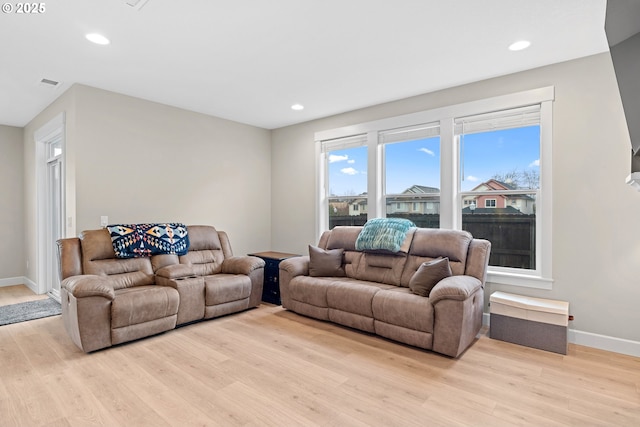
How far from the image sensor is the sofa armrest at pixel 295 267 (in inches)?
159

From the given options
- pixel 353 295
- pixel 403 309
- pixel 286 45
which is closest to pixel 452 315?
pixel 403 309

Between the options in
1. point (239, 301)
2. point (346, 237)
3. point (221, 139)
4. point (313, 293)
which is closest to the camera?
point (313, 293)

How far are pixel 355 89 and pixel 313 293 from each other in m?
2.44

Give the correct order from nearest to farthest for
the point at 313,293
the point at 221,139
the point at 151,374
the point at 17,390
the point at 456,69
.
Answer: the point at 17,390, the point at 151,374, the point at 456,69, the point at 313,293, the point at 221,139

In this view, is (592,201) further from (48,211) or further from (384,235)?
(48,211)

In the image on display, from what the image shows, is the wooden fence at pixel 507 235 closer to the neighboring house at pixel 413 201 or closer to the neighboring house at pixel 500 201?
the neighboring house at pixel 500 201

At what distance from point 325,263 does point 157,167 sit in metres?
2.58

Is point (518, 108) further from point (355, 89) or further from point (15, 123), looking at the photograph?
point (15, 123)

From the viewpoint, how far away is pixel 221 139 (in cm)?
512

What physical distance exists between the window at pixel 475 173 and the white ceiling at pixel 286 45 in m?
0.42

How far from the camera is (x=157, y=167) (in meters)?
4.38

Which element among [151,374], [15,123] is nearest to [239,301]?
[151,374]

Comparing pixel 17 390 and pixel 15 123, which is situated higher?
pixel 15 123

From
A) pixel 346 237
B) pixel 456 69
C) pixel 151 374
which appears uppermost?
pixel 456 69
